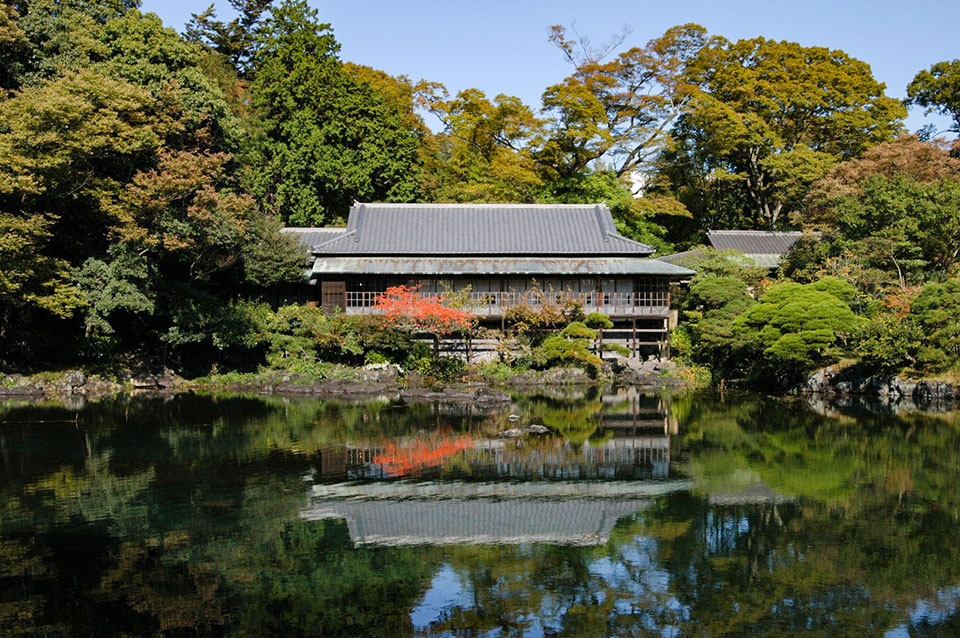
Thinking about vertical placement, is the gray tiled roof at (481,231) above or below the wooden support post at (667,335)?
above

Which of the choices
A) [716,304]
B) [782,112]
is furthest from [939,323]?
[782,112]

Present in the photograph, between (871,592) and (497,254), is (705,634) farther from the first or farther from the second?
(497,254)

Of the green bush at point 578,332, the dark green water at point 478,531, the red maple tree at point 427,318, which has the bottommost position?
the dark green water at point 478,531

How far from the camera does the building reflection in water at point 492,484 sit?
32.5 ft

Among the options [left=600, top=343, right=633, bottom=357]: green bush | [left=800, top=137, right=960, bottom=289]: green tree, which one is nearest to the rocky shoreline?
[left=600, top=343, right=633, bottom=357]: green bush

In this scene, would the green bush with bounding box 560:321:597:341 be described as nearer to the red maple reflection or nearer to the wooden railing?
the wooden railing

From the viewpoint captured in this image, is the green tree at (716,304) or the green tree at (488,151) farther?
the green tree at (488,151)

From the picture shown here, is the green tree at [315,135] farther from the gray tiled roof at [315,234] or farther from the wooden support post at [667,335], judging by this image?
the wooden support post at [667,335]

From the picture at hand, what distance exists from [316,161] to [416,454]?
2389 centimetres

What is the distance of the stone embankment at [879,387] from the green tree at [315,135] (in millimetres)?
20062

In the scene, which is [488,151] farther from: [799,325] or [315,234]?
[799,325]

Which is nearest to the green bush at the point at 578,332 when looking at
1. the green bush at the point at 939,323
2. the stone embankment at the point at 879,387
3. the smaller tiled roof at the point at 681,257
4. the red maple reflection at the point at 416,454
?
the smaller tiled roof at the point at 681,257

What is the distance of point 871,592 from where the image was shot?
780 cm

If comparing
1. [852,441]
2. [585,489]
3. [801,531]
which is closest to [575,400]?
[852,441]
